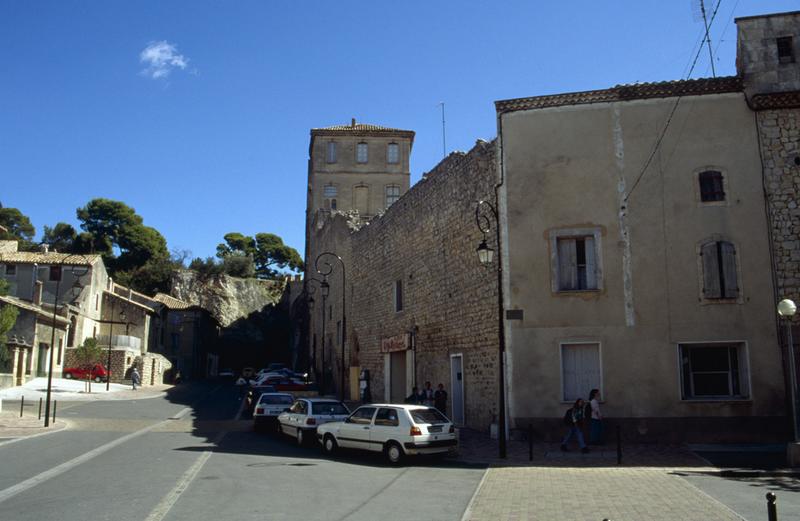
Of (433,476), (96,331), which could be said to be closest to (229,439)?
(433,476)

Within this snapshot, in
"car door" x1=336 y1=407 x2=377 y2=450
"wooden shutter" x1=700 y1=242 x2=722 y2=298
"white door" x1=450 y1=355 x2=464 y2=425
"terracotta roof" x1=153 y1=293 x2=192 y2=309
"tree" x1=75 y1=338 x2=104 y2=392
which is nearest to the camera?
"car door" x1=336 y1=407 x2=377 y2=450

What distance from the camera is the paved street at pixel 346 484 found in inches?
347

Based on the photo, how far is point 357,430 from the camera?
1514 cm

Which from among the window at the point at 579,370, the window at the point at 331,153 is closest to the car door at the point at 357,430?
the window at the point at 579,370

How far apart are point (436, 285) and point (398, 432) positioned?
10026 mm

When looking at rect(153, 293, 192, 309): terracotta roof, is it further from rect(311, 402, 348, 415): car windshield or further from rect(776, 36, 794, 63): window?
rect(776, 36, 794, 63): window

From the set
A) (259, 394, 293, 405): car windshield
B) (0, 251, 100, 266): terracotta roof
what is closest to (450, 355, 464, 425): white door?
(259, 394, 293, 405): car windshield

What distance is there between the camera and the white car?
1395 centimetres

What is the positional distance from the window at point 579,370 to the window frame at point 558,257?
1415 millimetres

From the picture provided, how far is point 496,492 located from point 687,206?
9.94 m

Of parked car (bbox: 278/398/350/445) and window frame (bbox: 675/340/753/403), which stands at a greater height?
window frame (bbox: 675/340/753/403)

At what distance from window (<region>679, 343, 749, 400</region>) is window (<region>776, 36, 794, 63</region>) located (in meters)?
7.36

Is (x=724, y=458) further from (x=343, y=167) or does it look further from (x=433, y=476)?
(x=343, y=167)

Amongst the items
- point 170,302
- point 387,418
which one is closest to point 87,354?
point 170,302
